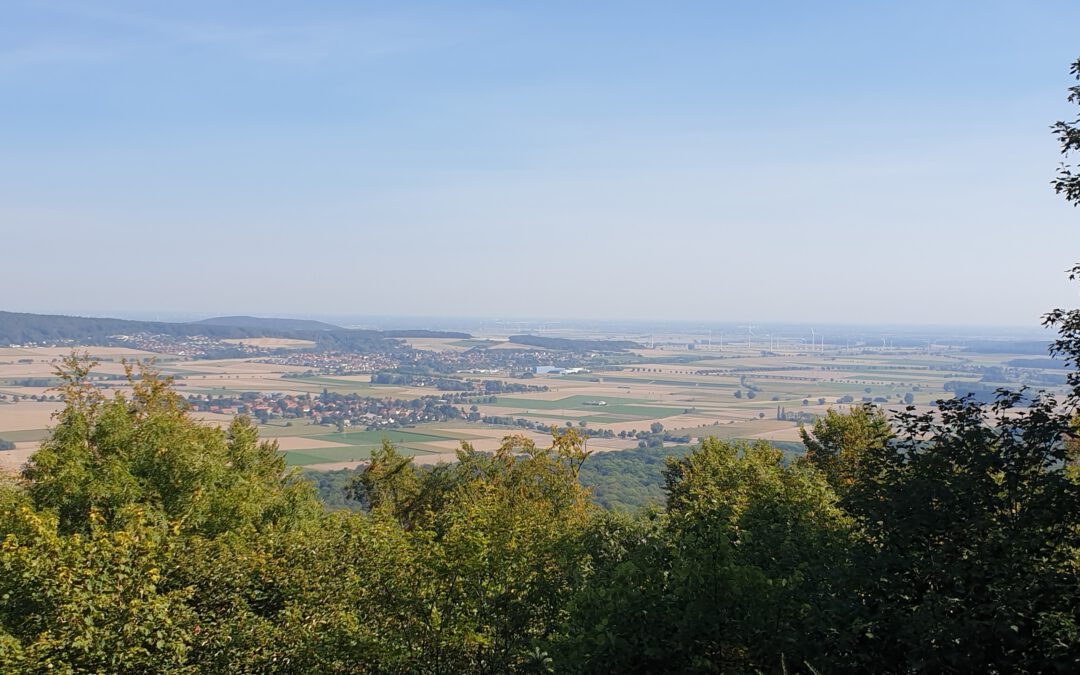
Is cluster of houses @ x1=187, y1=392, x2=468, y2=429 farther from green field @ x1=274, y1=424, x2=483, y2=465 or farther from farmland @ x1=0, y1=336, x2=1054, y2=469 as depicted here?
green field @ x1=274, y1=424, x2=483, y2=465

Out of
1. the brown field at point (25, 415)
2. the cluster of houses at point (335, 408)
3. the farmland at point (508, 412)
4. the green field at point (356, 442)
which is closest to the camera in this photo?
the green field at point (356, 442)

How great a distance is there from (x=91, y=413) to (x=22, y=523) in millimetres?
9638

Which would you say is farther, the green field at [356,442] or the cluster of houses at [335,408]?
the cluster of houses at [335,408]

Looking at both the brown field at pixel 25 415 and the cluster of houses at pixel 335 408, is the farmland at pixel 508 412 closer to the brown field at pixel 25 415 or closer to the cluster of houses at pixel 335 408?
the brown field at pixel 25 415

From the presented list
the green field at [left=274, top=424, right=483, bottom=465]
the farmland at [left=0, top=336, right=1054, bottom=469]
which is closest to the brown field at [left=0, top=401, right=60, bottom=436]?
the farmland at [left=0, top=336, right=1054, bottom=469]

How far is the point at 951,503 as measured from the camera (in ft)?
41.0

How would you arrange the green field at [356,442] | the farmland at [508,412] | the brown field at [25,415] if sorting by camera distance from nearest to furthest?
1. the green field at [356,442]
2. the brown field at [25,415]
3. the farmland at [508,412]

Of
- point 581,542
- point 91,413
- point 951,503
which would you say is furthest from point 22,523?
point 951,503

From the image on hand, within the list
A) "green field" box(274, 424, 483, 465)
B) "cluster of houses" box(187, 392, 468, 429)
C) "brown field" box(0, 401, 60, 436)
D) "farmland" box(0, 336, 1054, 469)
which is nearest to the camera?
"green field" box(274, 424, 483, 465)

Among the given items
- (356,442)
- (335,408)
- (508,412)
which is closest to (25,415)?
(356,442)

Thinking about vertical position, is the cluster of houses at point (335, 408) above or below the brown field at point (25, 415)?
below

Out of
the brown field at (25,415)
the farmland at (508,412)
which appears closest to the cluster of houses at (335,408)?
the farmland at (508,412)

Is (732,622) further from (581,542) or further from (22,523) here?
(22,523)

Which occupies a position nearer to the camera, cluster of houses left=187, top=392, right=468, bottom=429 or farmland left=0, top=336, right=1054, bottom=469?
farmland left=0, top=336, right=1054, bottom=469
